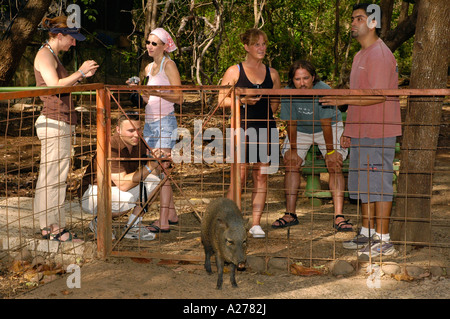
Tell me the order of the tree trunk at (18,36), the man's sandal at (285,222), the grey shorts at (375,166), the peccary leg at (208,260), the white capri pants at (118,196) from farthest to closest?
the tree trunk at (18,36) < the man's sandal at (285,222) < the white capri pants at (118,196) < the grey shorts at (375,166) < the peccary leg at (208,260)

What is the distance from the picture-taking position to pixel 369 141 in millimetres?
5566

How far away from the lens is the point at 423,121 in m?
5.57

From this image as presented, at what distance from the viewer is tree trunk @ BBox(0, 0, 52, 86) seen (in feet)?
31.3

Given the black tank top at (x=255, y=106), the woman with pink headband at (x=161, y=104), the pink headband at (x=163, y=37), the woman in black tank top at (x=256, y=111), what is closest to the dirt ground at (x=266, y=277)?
the woman in black tank top at (x=256, y=111)

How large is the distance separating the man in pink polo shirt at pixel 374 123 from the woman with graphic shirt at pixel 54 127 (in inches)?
93.0

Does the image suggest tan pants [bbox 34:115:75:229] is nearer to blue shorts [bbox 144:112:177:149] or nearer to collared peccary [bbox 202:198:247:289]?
blue shorts [bbox 144:112:177:149]

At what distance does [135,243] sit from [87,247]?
52 centimetres

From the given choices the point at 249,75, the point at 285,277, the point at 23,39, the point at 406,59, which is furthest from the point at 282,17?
the point at 285,277

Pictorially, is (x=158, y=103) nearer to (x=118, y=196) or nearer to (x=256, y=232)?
(x=118, y=196)

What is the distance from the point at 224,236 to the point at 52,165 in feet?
6.07

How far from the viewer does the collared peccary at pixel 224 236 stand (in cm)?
481

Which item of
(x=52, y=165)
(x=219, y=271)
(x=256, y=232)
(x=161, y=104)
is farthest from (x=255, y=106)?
(x=52, y=165)

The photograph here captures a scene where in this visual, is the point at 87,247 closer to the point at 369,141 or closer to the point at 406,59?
the point at 369,141

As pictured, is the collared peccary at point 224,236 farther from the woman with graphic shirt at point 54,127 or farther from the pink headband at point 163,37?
the pink headband at point 163,37
